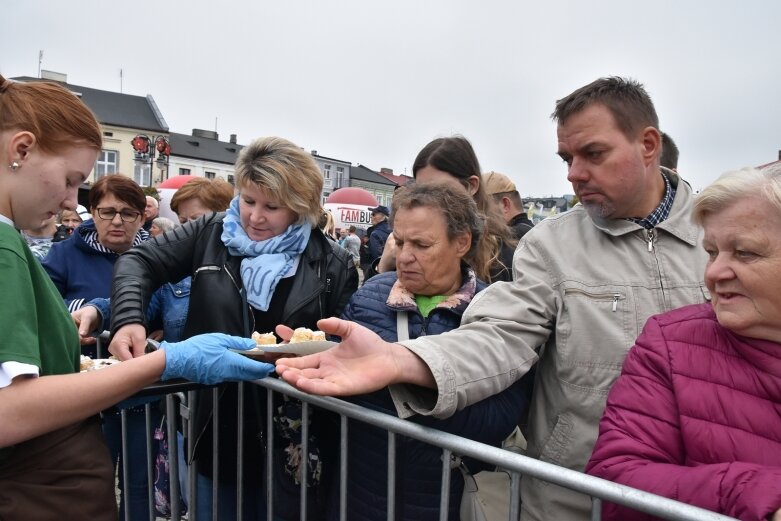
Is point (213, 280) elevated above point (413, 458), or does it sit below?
above

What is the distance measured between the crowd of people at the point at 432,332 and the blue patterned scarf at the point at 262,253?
11 mm

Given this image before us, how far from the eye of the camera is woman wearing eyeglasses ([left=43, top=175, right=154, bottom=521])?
284cm

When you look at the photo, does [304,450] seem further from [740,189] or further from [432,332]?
[740,189]

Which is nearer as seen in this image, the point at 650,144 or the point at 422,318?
the point at 650,144

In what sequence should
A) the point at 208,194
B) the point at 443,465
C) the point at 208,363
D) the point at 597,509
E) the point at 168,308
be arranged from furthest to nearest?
the point at 208,194
the point at 168,308
the point at 208,363
the point at 443,465
the point at 597,509

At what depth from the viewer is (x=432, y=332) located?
2.00 meters

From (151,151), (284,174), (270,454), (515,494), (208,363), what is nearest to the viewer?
(515,494)

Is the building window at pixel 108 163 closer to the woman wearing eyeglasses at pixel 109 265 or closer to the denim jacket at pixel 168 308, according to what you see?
the woman wearing eyeglasses at pixel 109 265

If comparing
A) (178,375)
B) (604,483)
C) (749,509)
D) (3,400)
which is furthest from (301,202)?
(749,509)

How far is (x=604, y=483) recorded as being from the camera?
117 centimetres

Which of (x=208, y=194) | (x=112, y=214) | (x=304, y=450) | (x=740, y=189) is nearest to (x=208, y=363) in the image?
(x=304, y=450)

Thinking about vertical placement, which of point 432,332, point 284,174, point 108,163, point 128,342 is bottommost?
point 128,342

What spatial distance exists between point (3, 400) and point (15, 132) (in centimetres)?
71

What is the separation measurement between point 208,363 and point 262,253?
849mm
